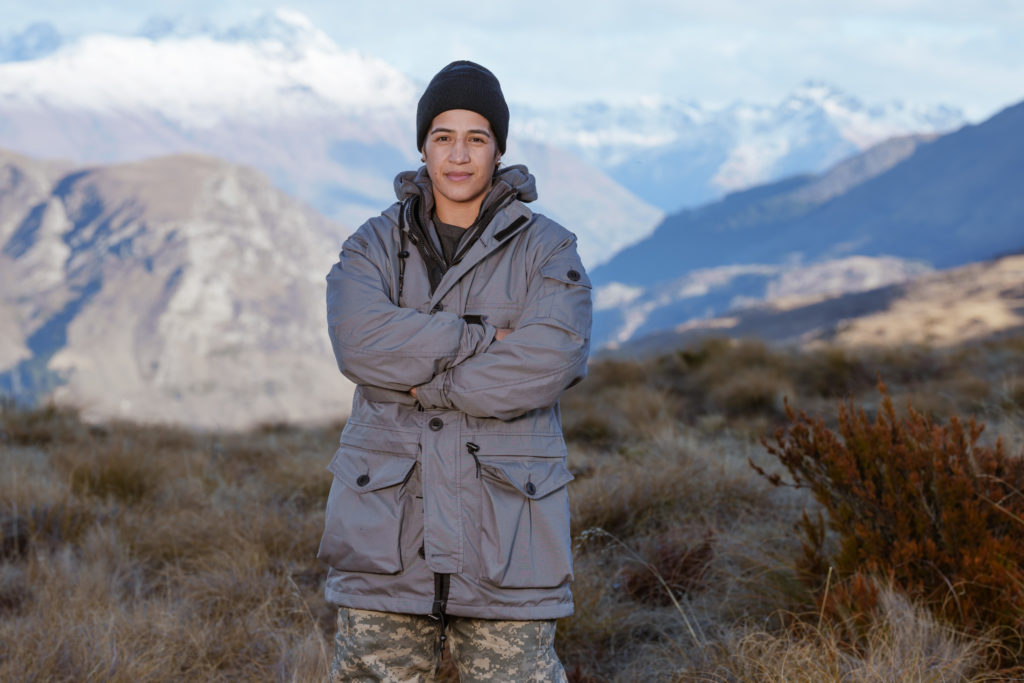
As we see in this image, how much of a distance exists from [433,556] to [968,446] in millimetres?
→ 2266

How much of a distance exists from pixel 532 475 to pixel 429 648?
589 mm

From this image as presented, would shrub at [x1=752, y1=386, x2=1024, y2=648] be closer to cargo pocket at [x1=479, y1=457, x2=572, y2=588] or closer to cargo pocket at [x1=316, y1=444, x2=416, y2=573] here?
cargo pocket at [x1=479, y1=457, x2=572, y2=588]

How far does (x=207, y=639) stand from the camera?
3.32 metres

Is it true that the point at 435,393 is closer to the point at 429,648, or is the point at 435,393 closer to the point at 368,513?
the point at 368,513

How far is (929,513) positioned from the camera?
3225 millimetres

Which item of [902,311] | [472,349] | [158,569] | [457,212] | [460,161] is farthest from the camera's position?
[902,311]

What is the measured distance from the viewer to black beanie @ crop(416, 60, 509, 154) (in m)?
2.47

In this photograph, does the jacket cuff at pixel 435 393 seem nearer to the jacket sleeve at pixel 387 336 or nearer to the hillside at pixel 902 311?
the jacket sleeve at pixel 387 336

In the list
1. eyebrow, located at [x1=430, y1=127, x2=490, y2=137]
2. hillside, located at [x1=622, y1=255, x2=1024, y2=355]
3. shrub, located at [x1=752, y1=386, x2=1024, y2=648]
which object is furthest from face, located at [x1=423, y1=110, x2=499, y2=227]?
hillside, located at [x1=622, y1=255, x2=1024, y2=355]

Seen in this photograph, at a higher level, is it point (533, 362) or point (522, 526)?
point (533, 362)

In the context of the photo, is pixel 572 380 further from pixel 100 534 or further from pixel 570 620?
pixel 100 534

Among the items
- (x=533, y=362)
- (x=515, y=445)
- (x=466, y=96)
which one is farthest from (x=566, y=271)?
(x=466, y=96)

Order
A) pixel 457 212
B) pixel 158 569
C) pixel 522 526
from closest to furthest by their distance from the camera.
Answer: pixel 522 526
pixel 457 212
pixel 158 569

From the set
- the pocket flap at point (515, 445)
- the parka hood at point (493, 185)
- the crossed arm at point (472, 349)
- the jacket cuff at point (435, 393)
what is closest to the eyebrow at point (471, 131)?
the parka hood at point (493, 185)
